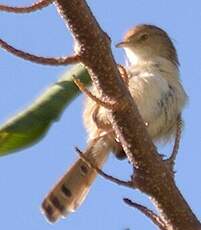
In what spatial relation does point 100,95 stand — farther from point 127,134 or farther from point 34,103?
point 34,103

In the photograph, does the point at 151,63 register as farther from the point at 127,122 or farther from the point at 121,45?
the point at 127,122

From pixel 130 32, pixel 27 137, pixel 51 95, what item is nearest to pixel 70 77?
pixel 51 95

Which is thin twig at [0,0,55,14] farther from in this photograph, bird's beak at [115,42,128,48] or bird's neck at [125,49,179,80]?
bird's beak at [115,42,128,48]

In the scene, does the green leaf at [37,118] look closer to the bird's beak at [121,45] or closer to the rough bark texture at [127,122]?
the rough bark texture at [127,122]

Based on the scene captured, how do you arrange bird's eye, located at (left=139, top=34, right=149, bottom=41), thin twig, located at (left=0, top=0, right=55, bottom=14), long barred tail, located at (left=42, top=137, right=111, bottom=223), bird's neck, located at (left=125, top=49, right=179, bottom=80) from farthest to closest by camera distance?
bird's eye, located at (left=139, top=34, right=149, bottom=41)
bird's neck, located at (left=125, top=49, right=179, bottom=80)
long barred tail, located at (left=42, top=137, right=111, bottom=223)
thin twig, located at (left=0, top=0, right=55, bottom=14)

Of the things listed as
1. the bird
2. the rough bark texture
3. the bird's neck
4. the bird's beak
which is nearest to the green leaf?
the rough bark texture

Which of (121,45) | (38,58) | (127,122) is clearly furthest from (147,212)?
(121,45)

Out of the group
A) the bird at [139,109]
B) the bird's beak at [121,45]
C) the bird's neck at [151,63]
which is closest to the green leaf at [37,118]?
the bird at [139,109]
